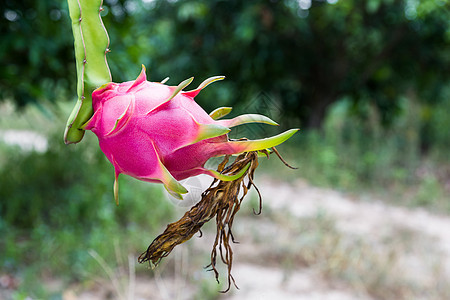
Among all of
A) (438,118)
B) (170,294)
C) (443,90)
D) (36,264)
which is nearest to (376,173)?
(438,118)

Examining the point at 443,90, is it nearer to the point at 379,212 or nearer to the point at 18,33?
the point at 379,212

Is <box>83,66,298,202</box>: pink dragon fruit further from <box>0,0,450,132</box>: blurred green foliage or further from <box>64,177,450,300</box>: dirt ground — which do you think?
<box>64,177,450,300</box>: dirt ground

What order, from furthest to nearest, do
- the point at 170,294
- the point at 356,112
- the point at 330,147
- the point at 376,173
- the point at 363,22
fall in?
the point at 356,112
the point at 330,147
the point at 376,173
the point at 363,22
the point at 170,294

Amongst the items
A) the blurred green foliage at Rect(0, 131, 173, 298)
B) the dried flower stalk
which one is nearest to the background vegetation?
the blurred green foliage at Rect(0, 131, 173, 298)

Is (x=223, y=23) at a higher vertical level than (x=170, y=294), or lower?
higher

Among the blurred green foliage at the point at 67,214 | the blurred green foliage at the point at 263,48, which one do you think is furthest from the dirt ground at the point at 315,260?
the blurred green foliage at the point at 263,48

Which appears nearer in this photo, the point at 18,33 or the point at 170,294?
the point at 18,33

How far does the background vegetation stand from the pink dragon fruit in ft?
0.66

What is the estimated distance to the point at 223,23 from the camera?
6.31 ft

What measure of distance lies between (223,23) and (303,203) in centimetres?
138

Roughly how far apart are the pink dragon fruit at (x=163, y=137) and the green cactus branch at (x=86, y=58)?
0.04 ft

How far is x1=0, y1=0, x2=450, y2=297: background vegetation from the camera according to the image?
1241mm

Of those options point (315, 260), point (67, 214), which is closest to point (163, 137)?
point (315, 260)

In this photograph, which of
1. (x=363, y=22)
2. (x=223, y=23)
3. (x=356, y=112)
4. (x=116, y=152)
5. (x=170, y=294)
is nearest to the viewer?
(x=116, y=152)
